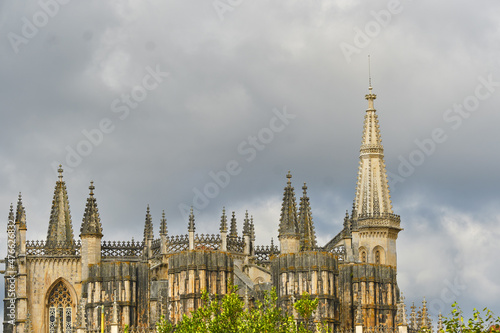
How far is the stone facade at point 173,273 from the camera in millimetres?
102125

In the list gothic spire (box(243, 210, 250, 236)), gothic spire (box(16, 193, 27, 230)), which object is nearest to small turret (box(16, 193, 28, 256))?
gothic spire (box(16, 193, 27, 230))

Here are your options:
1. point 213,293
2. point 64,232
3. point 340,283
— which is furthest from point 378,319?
point 64,232

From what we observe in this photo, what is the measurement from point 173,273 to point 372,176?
1085 inches

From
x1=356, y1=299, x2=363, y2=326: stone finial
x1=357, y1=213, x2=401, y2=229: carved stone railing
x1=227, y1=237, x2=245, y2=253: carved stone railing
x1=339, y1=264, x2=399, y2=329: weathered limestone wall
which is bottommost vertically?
x1=356, y1=299, x2=363, y2=326: stone finial

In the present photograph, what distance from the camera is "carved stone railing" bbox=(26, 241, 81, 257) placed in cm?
11344

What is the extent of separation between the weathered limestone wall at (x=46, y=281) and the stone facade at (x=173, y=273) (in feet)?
0.25

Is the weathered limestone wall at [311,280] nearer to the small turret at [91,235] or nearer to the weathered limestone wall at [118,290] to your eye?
the weathered limestone wall at [118,290]

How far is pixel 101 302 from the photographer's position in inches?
4087

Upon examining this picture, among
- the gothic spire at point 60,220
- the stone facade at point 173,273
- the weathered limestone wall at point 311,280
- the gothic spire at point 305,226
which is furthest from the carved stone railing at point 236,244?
the gothic spire at point 60,220

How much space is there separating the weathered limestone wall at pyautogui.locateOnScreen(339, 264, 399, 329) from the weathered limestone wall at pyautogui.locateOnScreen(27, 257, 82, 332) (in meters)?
21.3

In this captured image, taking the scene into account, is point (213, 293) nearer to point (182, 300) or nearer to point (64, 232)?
point (182, 300)

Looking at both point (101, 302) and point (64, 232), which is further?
point (64, 232)

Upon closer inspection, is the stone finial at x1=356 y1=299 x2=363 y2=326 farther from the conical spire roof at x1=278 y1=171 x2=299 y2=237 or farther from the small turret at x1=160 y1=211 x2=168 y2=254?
the small turret at x1=160 y1=211 x2=168 y2=254

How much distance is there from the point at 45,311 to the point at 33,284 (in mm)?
2310
